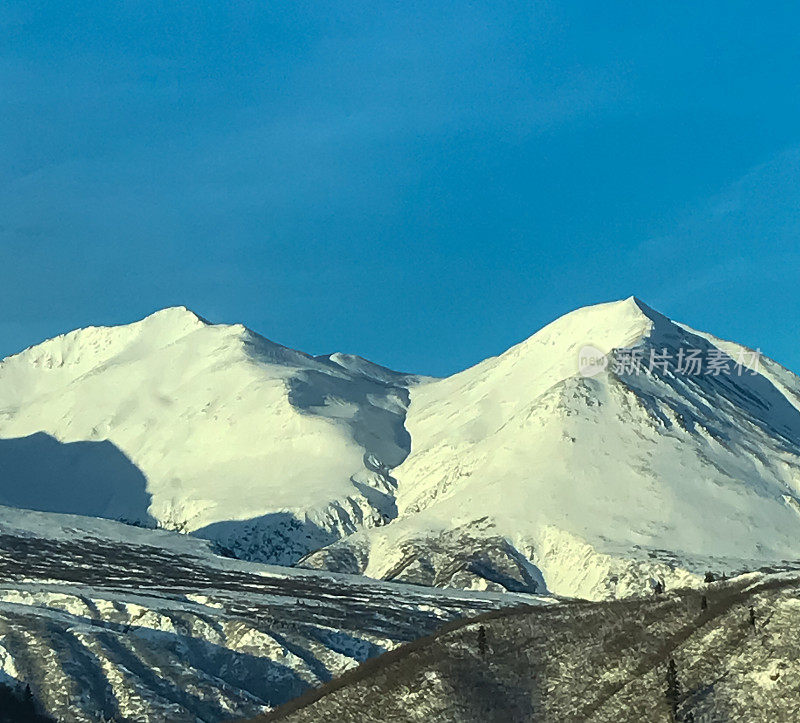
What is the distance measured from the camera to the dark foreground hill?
94562mm

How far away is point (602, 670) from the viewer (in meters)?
102

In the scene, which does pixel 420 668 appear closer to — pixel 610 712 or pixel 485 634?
pixel 485 634

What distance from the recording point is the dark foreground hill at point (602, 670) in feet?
310

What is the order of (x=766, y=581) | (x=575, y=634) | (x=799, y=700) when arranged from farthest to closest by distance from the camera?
1. (x=766, y=581)
2. (x=575, y=634)
3. (x=799, y=700)

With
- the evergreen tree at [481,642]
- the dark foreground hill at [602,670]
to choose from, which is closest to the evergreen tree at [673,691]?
the dark foreground hill at [602,670]

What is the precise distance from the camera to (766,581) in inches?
4560

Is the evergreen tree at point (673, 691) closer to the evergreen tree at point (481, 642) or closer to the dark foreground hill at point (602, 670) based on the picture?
the dark foreground hill at point (602, 670)

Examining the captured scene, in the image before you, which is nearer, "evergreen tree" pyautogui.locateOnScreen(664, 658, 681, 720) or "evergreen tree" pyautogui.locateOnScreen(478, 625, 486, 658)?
"evergreen tree" pyautogui.locateOnScreen(664, 658, 681, 720)

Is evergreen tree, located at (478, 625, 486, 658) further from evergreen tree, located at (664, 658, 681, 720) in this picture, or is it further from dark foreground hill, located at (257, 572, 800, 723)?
evergreen tree, located at (664, 658, 681, 720)

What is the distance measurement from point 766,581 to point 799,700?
24837 millimetres

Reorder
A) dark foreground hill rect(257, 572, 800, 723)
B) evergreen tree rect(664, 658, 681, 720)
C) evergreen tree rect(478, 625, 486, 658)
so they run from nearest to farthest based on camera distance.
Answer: evergreen tree rect(664, 658, 681, 720) < dark foreground hill rect(257, 572, 800, 723) < evergreen tree rect(478, 625, 486, 658)

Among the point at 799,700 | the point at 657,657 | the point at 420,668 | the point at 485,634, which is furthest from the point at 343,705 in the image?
the point at 799,700

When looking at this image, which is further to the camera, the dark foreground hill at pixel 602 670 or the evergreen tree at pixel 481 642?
the evergreen tree at pixel 481 642

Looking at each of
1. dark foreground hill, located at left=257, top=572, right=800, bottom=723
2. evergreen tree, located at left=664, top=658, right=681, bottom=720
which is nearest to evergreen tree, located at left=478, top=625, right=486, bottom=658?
dark foreground hill, located at left=257, top=572, right=800, bottom=723
